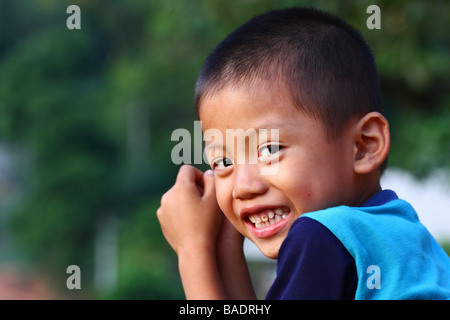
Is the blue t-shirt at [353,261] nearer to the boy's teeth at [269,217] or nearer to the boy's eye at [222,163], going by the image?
the boy's teeth at [269,217]

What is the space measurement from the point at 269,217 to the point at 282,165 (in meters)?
0.14

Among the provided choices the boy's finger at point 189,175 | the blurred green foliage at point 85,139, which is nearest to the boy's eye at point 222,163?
the boy's finger at point 189,175

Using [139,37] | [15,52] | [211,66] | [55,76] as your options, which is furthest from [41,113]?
[211,66]

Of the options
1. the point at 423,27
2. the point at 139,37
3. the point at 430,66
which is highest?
the point at 139,37

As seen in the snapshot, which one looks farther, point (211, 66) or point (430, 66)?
point (430, 66)

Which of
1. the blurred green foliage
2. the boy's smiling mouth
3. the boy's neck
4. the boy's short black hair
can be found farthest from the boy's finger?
A: the blurred green foliage

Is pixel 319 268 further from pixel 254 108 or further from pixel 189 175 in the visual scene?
pixel 189 175

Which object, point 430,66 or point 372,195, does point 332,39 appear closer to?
point 372,195

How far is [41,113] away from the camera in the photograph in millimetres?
22422

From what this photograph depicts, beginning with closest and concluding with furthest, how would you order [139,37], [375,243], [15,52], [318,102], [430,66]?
[375,243] → [318,102] → [430,66] → [15,52] → [139,37]

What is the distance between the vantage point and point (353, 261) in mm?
1297

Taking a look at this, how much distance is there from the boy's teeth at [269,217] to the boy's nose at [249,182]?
62mm

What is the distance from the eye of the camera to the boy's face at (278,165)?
4.86 ft

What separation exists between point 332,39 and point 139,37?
26790mm
